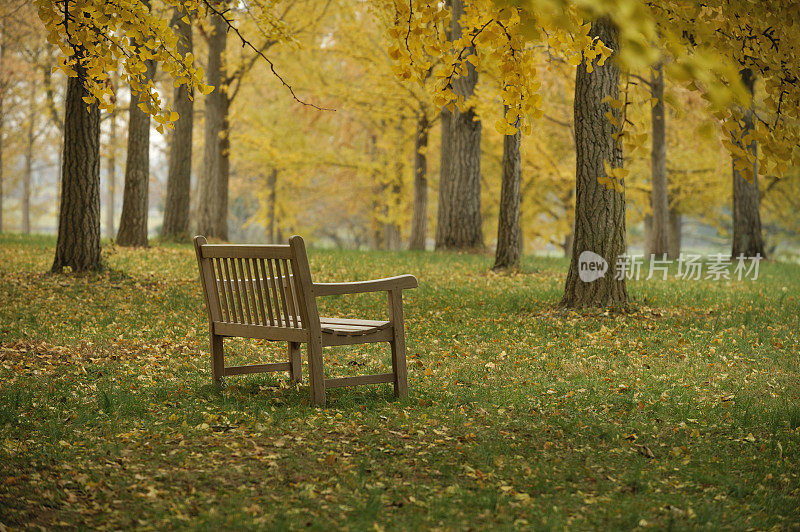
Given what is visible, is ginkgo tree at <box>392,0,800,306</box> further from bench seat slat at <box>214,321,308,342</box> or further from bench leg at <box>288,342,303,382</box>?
bench leg at <box>288,342,303,382</box>

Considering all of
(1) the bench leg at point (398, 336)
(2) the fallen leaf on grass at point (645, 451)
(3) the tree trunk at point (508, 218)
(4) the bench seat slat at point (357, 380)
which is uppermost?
(3) the tree trunk at point (508, 218)

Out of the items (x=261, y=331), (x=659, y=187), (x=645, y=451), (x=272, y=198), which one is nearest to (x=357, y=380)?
(x=261, y=331)

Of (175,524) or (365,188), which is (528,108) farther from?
(365,188)

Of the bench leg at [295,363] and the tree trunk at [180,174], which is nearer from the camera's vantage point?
the bench leg at [295,363]

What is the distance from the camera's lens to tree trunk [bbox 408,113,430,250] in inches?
749

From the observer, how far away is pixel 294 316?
16.2ft

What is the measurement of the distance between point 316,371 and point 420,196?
583 inches

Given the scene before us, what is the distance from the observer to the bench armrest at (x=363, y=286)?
4.75 metres

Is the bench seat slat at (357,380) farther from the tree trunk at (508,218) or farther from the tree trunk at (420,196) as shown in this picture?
the tree trunk at (420,196)

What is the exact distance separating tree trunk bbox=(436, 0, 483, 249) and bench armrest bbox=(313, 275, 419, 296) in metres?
10.6

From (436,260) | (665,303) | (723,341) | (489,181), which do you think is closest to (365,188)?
(489,181)

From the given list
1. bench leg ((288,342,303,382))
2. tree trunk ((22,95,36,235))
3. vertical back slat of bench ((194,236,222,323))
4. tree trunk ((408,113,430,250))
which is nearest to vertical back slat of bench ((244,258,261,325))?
vertical back slat of bench ((194,236,222,323))

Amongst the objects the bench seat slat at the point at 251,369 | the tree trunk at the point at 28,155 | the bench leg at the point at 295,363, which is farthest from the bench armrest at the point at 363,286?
the tree trunk at the point at 28,155

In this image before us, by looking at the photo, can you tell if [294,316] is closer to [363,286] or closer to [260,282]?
[260,282]
